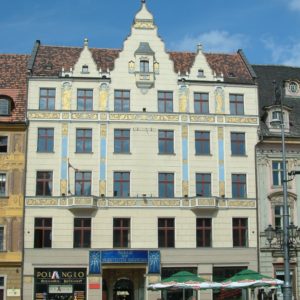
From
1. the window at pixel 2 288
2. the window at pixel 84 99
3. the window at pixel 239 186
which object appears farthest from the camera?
the window at pixel 239 186

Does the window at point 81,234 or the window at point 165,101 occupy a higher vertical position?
the window at point 165,101

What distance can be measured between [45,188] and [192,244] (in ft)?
33.1

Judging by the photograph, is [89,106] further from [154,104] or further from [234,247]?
[234,247]

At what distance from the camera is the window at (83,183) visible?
41.6 m

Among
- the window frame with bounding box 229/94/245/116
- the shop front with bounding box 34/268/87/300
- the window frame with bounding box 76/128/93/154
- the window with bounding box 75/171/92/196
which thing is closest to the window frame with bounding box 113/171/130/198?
the window with bounding box 75/171/92/196

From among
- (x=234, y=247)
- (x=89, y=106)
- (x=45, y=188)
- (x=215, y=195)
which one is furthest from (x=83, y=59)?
(x=234, y=247)

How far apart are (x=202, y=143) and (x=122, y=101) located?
237 inches

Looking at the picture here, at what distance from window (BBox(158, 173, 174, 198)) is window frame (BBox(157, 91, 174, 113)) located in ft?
14.4

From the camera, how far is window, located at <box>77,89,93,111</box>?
42844mm

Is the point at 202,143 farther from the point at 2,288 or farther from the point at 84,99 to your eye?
the point at 2,288

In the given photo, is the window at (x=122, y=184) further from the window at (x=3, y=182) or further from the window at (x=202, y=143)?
the window at (x=3, y=182)

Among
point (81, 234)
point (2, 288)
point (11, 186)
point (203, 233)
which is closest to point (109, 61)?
point (11, 186)

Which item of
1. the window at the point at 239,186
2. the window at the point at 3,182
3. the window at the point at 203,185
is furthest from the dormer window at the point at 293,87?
the window at the point at 3,182

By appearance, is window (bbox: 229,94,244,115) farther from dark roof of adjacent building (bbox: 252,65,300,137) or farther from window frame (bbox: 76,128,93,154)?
window frame (bbox: 76,128,93,154)
